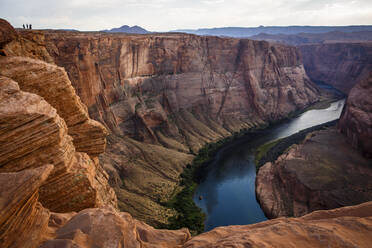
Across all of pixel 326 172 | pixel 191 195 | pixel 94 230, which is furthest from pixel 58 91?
pixel 326 172

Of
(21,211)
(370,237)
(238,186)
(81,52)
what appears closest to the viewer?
(21,211)

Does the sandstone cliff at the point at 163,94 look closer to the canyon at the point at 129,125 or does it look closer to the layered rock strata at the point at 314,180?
the canyon at the point at 129,125

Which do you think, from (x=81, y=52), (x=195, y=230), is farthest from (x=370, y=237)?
(x=81, y=52)

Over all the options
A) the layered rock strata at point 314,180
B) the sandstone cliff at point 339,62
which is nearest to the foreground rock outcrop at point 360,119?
the layered rock strata at point 314,180

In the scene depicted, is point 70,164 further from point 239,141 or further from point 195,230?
point 239,141

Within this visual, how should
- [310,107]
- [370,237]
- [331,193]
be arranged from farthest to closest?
[310,107] < [331,193] < [370,237]

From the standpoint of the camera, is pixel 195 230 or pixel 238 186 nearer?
pixel 195 230
